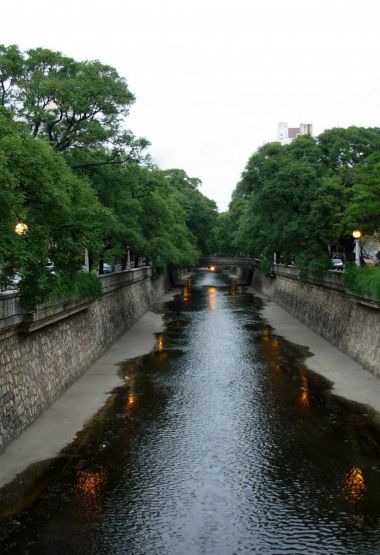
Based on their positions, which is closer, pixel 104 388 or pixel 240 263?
pixel 104 388

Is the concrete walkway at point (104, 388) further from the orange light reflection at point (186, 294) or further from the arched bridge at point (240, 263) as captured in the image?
the arched bridge at point (240, 263)

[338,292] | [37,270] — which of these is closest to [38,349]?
[37,270]

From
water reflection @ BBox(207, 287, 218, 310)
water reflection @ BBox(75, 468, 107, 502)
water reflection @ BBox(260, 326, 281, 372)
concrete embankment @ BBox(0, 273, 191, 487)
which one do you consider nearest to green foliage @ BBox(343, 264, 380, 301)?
water reflection @ BBox(260, 326, 281, 372)

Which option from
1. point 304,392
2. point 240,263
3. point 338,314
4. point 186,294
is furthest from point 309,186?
point 240,263

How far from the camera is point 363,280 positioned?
85.1 feet

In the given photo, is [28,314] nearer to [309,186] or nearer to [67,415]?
[67,415]

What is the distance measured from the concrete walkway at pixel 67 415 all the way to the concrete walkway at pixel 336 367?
30.0 feet

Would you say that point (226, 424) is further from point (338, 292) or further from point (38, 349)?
point (338, 292)

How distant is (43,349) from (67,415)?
257cm

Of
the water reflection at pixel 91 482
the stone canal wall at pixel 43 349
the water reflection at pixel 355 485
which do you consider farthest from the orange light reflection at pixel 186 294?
the water reflection at pixel 355 485

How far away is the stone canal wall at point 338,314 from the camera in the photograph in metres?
25.4

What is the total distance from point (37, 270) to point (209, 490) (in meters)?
7.24

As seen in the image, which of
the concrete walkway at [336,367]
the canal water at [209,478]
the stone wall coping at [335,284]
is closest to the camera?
the canal water at [209,478]

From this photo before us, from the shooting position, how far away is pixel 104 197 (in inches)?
1156
